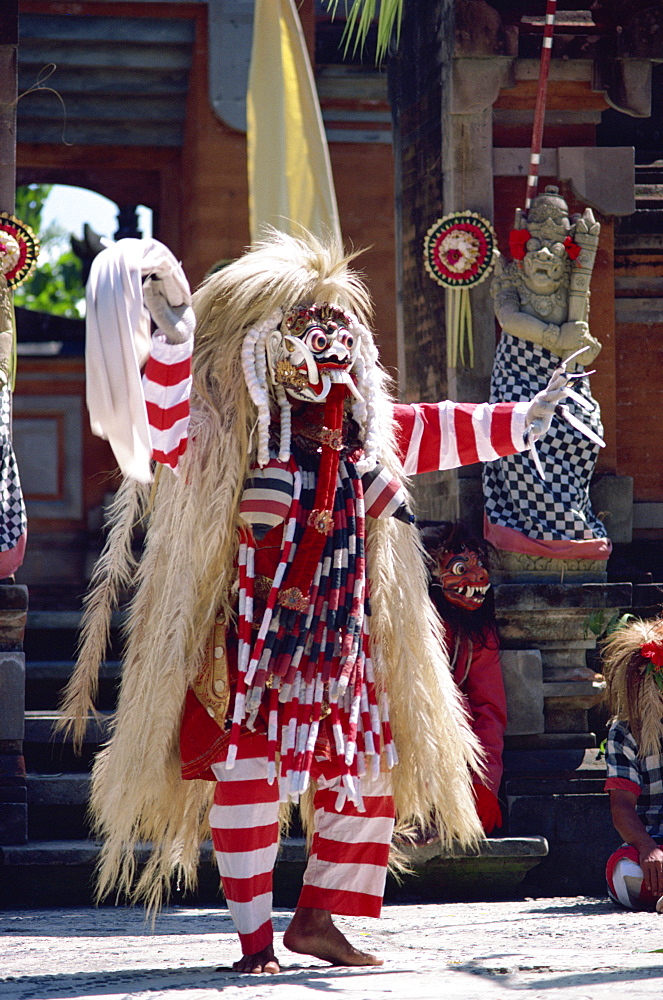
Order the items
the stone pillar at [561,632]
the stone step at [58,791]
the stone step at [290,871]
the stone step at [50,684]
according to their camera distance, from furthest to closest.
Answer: the stone step at [50,684] → the stone pillar at [561,632] → the stone step at [58,791] → the stone step at [290,871]

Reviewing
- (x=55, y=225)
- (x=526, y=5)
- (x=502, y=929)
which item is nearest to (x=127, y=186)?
(x=526, y=5)

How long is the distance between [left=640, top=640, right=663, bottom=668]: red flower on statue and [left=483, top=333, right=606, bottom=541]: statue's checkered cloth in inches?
44.7

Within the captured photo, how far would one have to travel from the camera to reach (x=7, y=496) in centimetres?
538

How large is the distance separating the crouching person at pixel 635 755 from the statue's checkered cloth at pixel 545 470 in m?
1.02

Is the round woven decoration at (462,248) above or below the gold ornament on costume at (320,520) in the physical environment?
above

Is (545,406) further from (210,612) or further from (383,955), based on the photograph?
(383,955)

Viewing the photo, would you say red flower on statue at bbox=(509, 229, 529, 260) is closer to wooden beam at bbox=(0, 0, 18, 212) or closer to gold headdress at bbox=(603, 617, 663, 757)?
gold headdress at bbox=(603, 617, 663, 757)

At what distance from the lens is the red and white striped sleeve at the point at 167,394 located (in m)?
3.48

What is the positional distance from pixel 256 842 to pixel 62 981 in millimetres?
563

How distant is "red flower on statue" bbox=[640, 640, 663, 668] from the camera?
4.67m

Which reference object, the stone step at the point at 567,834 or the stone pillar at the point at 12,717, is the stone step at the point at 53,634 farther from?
the stone step at the point at 567,834

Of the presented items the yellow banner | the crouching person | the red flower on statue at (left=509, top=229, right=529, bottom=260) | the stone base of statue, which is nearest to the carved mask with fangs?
the crouching person

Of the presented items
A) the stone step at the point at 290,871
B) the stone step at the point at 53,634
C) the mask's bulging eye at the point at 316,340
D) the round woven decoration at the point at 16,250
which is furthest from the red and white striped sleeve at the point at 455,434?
the stone step at the point at 53,634

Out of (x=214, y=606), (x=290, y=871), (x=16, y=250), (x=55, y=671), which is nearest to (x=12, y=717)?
(x=55, y=671)
